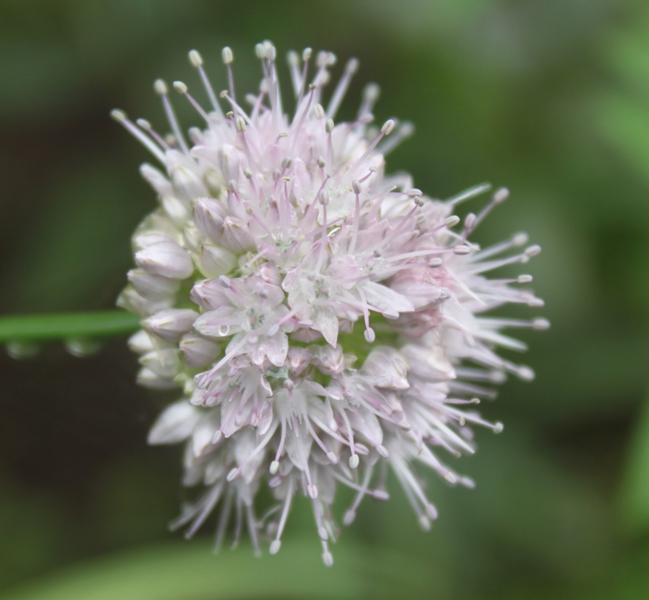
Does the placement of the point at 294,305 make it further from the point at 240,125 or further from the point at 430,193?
the point at 430,193

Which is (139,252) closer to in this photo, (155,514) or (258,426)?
(258,426)

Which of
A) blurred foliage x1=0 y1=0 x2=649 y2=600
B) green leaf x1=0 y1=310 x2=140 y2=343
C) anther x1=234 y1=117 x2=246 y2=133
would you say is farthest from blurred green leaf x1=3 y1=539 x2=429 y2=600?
anther x1=234 y1=117 x2=246 y2=133

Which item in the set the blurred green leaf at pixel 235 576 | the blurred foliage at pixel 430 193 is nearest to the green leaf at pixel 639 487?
the blurred foliage at pixel 430 193

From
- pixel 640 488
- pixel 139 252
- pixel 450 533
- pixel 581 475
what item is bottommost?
pixel 450 533

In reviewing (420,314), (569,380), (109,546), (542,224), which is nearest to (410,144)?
(542,224)

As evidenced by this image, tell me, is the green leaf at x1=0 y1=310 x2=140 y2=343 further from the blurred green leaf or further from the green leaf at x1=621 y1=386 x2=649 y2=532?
the green leaf at x1=621 y1=386 x2=649 y2=532

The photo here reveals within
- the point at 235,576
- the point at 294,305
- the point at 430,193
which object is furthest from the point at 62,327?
the point at 430,193
